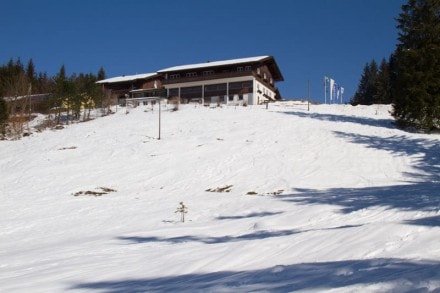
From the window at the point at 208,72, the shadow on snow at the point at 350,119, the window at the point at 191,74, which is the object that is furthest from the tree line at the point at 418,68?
the window at the point at 191,74

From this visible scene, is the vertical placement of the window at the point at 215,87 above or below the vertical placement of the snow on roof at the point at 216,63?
below

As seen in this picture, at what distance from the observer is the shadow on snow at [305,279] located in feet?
13.6

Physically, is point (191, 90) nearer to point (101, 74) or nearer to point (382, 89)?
point (382, 89)

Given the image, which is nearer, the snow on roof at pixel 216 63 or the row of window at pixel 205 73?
the snow on roof at pixel 216 63

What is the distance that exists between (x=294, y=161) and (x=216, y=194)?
22.1ft

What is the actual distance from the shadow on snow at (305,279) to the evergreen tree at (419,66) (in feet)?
85.9

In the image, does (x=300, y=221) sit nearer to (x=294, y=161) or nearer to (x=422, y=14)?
(x=294, y=161)

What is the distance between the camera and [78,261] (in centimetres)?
738

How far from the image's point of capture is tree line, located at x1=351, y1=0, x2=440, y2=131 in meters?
28.1

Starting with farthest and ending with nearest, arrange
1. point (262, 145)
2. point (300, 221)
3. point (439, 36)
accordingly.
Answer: point (439, 36)
point (262, 145)
point (300, 221)

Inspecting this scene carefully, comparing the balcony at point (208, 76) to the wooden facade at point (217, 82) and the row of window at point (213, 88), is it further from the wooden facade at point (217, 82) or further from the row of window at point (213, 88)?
the row of window at point (213, 88)

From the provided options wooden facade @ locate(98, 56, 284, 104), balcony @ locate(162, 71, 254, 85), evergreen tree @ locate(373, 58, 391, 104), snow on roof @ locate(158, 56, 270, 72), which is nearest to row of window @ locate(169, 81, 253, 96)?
wooden facade @ locate(98, 56, 284, 104)

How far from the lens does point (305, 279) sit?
4.70m

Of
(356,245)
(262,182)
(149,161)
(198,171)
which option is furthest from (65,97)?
(356,245)
